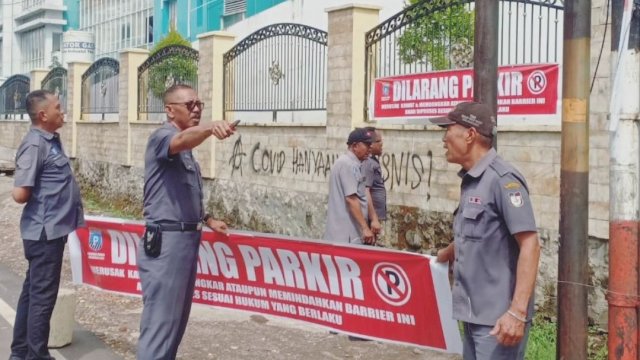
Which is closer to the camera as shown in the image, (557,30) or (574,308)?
(574,308)

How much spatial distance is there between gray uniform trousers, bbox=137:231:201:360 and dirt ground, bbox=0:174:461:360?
5.08ft

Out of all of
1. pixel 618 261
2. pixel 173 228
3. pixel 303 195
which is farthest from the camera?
pixel 303 195

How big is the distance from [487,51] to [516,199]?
1.40 metres

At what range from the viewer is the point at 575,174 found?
167 inches

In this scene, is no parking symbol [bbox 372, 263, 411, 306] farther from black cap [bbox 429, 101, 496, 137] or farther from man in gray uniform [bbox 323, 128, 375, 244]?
black cap [bbox 429, 101, 496, 137]

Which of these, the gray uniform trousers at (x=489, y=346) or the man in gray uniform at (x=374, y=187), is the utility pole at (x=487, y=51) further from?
the man in gray uniform at (x=374, y=187)

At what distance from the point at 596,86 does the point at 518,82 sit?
41.8 inches

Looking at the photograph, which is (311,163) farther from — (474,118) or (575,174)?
(474,118)

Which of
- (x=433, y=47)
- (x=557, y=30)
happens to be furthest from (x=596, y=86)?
(x=433, y=47)

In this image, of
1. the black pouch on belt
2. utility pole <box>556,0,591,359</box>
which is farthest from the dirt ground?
utility pole <box>556,0,591,359</box>

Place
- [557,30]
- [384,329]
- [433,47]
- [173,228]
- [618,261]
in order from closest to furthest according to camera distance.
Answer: [618,261]
[173,228]
[384,329]
[557,30]
[433,47]

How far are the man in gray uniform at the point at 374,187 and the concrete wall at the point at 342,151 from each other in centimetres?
122

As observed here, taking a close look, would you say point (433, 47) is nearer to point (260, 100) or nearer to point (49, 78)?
point (260, 100)

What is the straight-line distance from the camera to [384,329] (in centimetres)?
572
